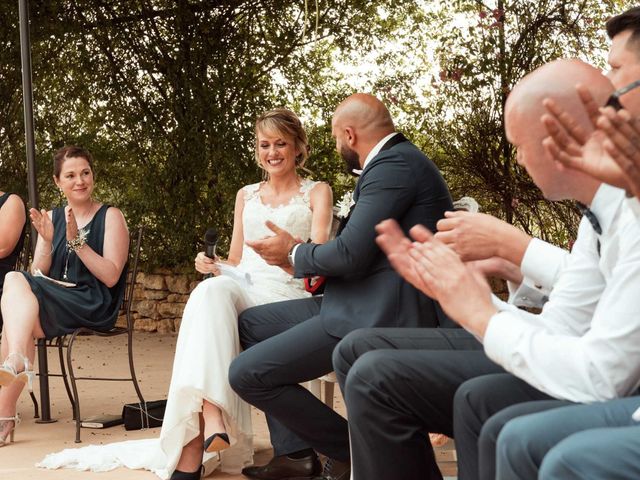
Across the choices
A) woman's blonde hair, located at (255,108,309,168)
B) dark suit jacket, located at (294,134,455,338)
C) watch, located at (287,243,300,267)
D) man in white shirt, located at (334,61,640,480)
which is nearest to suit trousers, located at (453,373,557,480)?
man in white shirt, located at (334,61,640,480)

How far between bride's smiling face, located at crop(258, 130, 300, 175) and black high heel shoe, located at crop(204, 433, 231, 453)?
132 centimetres

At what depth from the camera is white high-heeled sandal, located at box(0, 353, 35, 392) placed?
4605 millimetres

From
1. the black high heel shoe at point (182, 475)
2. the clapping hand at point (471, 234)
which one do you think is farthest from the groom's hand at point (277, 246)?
the clapping hand at point (471, 234)

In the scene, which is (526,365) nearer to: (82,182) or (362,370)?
(362,370)

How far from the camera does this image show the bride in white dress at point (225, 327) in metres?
3.80

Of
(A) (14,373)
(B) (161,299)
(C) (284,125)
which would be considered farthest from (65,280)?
(B) (161,299)

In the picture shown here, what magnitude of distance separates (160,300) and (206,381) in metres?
5.93

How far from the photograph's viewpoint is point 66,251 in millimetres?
5129

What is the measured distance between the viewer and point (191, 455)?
3844 mm

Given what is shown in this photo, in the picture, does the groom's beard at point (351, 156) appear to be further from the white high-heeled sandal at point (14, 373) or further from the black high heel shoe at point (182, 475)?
the white high-heeled sandal at point (14, 373)

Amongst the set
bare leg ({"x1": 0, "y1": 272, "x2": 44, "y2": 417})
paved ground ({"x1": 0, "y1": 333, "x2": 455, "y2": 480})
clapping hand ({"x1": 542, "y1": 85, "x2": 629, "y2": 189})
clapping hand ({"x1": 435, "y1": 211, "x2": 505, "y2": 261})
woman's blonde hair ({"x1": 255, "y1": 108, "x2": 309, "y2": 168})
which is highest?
woman's blonde hair ({"x1": 255, "y1": 108, "x2": 309, "y2": 168})

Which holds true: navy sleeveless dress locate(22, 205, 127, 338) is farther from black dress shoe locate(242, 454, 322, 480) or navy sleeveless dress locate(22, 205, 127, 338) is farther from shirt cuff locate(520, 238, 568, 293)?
shirt cuff locate(520, 238, 568, 293)

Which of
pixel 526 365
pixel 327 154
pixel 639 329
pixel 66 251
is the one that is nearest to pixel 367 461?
pixel 526 365

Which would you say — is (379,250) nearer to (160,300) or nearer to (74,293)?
(74,293)
